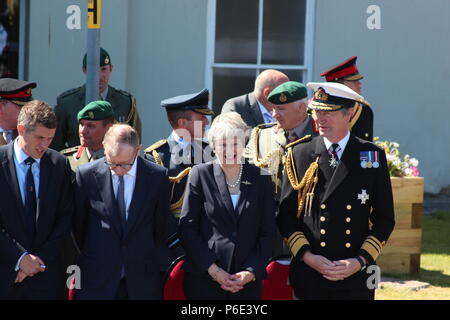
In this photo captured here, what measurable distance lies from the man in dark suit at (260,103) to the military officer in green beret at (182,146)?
4.66ft

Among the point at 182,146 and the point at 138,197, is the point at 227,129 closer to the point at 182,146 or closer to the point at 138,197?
the point at 138,197

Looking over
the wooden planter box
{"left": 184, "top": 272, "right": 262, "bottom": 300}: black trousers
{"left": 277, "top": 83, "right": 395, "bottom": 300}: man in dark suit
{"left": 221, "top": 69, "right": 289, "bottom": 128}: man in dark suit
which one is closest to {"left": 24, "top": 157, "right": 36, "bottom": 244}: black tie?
{"left": 184, "top": 272, "right": 262, "bottom": 300}: black trousers

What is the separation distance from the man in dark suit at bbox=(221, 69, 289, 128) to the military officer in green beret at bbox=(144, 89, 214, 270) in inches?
56.0

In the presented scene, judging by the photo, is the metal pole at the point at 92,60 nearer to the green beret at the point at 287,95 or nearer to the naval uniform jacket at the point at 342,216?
the green beret at the point at 287,95

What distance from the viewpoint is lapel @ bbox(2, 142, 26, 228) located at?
4812mm


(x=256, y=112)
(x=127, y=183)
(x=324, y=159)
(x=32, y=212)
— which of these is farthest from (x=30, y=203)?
(x=256, y=112)

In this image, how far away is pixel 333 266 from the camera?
15.7 feet

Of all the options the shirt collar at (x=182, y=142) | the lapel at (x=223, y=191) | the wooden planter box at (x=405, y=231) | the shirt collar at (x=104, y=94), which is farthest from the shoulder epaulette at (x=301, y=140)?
the wooden planter box at (x=405, y=231)

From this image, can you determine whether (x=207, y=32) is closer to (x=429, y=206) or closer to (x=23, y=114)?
(x=429, y=206)

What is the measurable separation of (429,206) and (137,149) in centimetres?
636

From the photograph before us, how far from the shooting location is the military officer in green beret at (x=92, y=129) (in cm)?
553

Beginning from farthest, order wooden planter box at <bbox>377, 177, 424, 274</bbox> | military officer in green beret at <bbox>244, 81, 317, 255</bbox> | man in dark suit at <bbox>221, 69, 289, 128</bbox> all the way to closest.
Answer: wooden planter box at <bbox>377, 177, 424, 274</bbox> → man in dark suit at <bbox>221, 69, 289, 128</bbox> → military officer in green beret at <bbox>244, 81, 317, 255</bbox>

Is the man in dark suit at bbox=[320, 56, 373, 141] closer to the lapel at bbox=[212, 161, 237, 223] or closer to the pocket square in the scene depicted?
the lapel at bbox=[212, 161, 237, 223]
